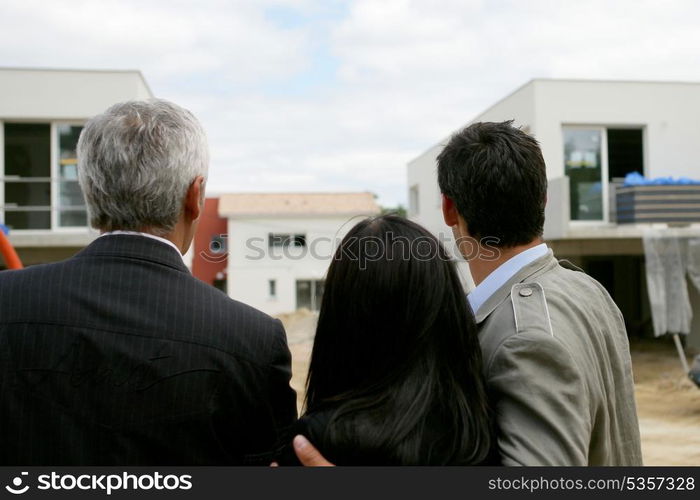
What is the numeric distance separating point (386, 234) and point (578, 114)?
39.4ft

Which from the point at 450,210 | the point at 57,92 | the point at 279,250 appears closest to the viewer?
the point at 450,210

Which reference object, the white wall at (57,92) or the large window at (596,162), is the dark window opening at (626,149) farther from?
the white wall at (57,92)

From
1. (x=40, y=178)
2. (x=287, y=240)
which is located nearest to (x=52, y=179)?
(x=40, y=178)

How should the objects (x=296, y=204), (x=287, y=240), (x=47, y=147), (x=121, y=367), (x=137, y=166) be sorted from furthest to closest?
(x=296, y=204) → (x=287, y=240) → (x=47, y=147) → (x=137, y=166) → (x=121, y=367)

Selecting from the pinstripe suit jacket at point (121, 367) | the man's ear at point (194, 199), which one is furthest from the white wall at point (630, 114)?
the pinstripe suit jacket at point (121, 367)

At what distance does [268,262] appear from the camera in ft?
74.9

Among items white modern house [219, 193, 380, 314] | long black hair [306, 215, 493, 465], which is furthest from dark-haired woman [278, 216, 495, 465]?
white modern house [219, 193, 380, 314]

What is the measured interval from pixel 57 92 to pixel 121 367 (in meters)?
11.6

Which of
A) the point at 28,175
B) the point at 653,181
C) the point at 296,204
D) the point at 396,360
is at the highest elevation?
the point at 296,204

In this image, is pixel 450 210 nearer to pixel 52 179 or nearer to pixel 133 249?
pixel 133 249

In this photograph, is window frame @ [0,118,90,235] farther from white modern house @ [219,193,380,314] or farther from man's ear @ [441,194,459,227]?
man's ear @ [441,194,459,227]

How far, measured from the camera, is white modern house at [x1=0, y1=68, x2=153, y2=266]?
11.3 metres

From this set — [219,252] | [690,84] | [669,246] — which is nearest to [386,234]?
[669,246]
